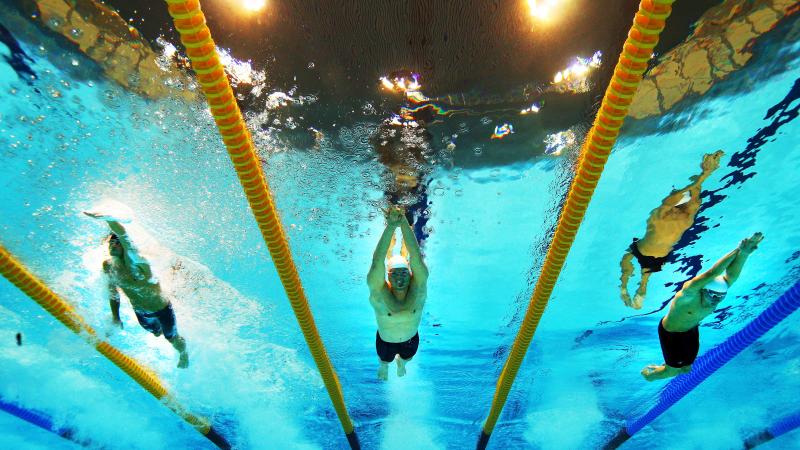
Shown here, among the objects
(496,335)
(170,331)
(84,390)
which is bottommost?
(170,331)

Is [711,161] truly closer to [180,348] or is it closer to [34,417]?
[180,348]

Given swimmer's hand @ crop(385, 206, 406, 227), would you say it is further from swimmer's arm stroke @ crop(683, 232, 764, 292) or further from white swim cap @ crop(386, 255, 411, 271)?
swimmer's arm stroke @ crop(683, 232, 764, 292)

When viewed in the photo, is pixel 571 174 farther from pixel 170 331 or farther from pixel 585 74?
pixel 170 331

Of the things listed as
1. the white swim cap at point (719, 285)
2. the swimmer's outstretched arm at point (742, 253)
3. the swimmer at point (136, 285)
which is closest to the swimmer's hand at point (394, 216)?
the swimmer at point (136, 285)

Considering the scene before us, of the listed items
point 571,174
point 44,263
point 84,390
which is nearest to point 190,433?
point 84,390

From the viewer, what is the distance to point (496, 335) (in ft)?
28.6

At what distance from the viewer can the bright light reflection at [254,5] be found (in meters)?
3.20

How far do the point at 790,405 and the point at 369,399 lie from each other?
40.3 ft

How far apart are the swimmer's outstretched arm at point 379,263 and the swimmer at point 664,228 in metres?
3.22

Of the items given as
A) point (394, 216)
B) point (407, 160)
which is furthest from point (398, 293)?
point (394, 216)

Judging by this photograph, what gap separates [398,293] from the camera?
488 cm

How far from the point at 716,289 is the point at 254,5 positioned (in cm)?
541

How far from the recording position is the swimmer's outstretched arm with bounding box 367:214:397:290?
3.90 meters

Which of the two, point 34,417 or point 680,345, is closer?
point 680,345
